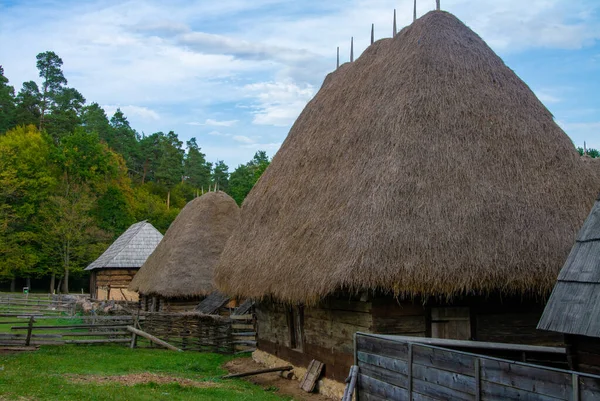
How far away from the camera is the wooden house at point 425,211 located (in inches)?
405

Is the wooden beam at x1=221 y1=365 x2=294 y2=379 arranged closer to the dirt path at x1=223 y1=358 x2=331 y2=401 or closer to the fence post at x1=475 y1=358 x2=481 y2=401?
the dirt path at x1=223 y1=358 x2=331 y2=401

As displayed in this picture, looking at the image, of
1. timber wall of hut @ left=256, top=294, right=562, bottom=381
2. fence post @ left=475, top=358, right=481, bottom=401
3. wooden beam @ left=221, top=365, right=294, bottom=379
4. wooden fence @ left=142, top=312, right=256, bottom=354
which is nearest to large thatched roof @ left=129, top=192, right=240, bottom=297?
wooden fence @ left=142, top=312, right=256, bottom=354

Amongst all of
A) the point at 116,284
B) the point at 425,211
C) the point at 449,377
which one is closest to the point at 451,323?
the point at 425,211

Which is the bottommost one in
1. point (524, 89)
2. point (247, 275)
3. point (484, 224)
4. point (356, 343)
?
point (356, 343)

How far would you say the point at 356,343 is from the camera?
9.71 metres

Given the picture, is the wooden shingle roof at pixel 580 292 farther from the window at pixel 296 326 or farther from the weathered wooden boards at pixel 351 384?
the window at pixel 296 326

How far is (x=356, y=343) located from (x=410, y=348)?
1810 millimetres

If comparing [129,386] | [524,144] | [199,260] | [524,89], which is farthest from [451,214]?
[199,260]

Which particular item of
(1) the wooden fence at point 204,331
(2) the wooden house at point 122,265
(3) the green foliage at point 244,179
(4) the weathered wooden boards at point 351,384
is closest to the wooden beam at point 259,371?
(4) the weathered wooden boards at point 351,384

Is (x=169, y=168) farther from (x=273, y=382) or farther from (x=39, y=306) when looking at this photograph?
(x=273, y=382)

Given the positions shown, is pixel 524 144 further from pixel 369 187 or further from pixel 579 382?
pixel 579 382

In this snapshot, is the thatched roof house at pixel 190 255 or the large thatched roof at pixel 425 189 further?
the thatched roof house at pixel 190 255

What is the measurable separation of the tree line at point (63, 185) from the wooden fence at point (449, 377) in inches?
1121

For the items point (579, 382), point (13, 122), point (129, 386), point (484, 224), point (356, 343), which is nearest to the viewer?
point (579, 382)
